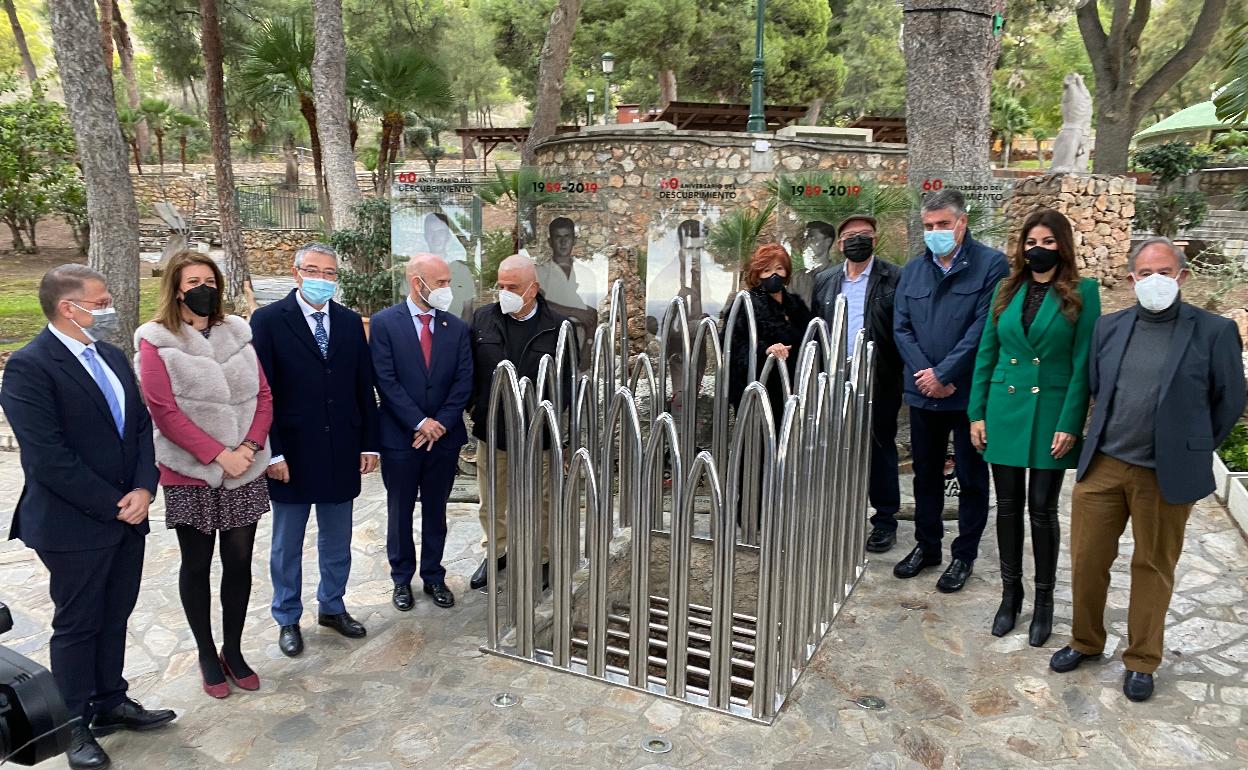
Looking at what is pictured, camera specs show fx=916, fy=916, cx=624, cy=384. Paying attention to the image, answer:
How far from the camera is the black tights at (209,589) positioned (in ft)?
10.4

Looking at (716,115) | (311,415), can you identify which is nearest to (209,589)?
(311,415)

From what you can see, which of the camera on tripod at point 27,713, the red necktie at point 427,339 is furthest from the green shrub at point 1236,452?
the camera on tripod at point 27,713

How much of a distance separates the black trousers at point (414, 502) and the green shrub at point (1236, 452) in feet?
15.3

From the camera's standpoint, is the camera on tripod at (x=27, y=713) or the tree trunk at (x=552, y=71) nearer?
the camera on tripod at (x=27, y=713)

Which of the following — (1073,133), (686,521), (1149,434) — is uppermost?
(1073,133)

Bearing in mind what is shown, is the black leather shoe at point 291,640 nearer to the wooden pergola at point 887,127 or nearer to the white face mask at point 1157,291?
the white face mask at point 1157,291

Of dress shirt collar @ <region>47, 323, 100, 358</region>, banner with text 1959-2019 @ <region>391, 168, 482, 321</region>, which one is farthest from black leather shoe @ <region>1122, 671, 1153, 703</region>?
banner with text 1959-2019 @ <region>391, 168, 482, 321</region>

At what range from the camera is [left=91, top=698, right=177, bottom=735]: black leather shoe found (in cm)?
303

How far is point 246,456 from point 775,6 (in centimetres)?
2065

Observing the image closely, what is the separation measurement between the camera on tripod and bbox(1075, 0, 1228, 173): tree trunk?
17256 millimetres

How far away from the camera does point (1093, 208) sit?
12547 mm

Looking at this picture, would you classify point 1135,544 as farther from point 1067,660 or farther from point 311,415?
point 311,415

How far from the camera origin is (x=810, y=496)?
3.29 m

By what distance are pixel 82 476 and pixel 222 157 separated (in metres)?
11.0
